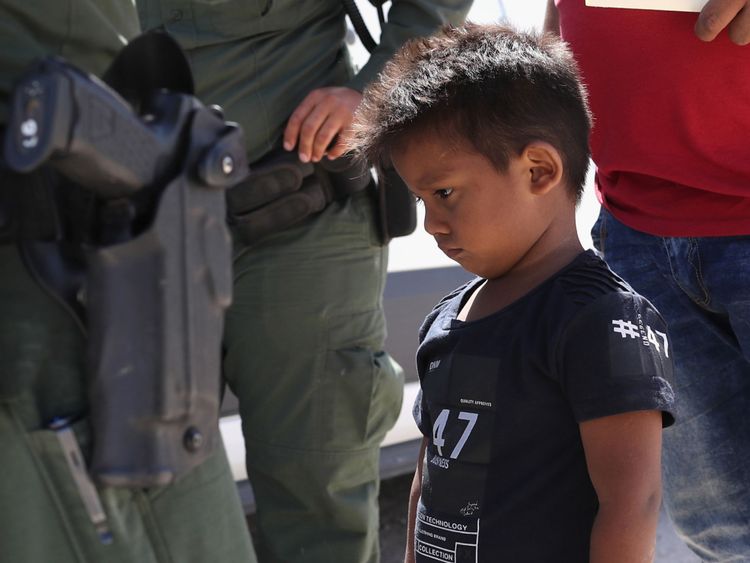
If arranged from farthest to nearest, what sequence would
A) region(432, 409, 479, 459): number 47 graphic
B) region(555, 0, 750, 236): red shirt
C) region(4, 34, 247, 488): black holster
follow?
region(555, 0, 750, 236): red shirt < region(432, 409, 479, 459): number 47 graphic < region(4, 34, 247, 488): black holster

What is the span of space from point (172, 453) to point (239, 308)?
1062 mm

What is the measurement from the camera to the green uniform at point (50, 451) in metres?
1.18

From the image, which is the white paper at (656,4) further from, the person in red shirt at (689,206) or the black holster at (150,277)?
the black holster at (150,277)

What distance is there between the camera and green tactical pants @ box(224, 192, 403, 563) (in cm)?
220

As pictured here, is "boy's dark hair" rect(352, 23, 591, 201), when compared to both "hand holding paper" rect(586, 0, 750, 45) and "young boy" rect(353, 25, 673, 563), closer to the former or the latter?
"young boy" rect(353, 25, 673, 563)

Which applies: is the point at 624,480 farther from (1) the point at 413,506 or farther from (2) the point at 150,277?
(2) the point at 150,277

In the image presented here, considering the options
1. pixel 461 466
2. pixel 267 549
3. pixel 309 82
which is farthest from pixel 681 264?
pixel 267 549

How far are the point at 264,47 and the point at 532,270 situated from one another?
0.85 m

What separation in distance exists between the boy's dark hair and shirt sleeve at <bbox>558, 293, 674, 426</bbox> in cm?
28

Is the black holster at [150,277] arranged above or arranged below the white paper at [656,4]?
below

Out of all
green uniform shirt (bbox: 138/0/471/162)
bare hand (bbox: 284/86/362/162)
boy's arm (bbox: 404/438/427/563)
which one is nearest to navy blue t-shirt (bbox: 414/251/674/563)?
boy's arm (bbox: 404/438/427/563)

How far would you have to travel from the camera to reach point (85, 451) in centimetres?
117

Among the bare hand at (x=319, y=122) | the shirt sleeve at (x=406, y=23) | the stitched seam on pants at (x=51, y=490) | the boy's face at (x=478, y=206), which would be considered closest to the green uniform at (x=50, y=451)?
the stitched seam on pants at (x=51, y=490)

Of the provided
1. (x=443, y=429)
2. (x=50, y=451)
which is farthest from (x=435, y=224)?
(x=50, y=451)
